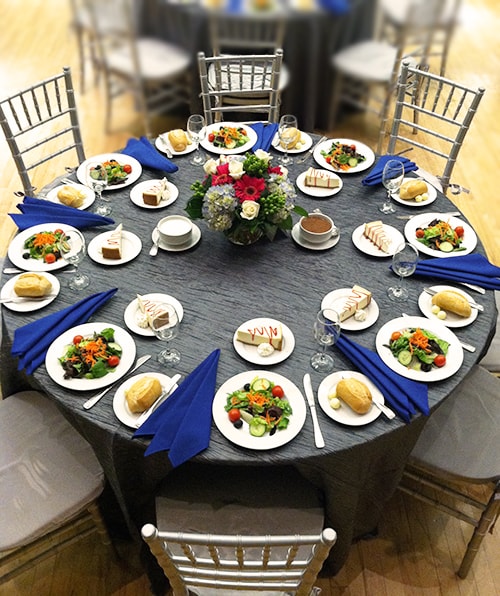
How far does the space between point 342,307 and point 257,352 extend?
1.07 feet

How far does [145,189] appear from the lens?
227 centimetres

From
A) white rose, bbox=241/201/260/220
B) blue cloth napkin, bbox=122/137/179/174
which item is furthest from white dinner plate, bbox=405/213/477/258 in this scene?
blue cloth napkin, bbox=122/137/179/174

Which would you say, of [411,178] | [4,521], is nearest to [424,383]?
[411,178]

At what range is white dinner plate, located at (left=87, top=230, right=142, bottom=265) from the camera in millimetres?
2010

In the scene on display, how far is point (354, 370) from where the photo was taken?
1.71 m

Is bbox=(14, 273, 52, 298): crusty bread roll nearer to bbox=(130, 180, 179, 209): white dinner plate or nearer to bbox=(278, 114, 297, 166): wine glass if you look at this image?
bbox=(130, 180, 179, 209): white dinner plate

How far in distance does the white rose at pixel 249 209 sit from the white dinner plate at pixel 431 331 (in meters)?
0.57

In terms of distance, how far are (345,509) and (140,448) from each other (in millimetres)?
666

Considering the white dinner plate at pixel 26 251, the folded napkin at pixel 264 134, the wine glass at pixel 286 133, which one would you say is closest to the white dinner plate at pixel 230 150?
the folded napkin at pixel 264 134

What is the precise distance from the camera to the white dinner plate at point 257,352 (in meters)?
1.72

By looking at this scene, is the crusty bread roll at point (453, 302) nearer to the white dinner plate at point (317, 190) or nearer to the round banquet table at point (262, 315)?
the round banquet table at point (262, 315)

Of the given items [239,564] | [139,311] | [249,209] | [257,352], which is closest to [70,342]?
[139,311]

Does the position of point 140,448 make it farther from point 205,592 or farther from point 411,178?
point 411,178

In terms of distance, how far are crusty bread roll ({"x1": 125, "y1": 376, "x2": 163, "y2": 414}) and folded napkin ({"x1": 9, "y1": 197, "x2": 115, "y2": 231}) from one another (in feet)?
2.58
